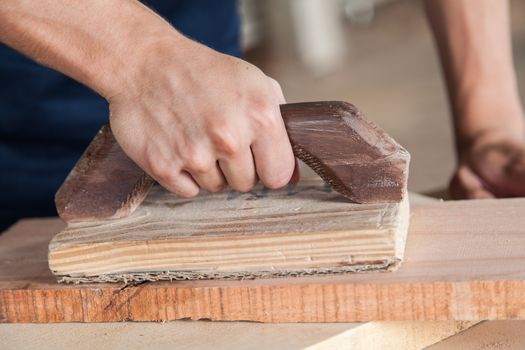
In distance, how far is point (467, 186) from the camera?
4.95ft

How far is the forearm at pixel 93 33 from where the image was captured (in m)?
1.07

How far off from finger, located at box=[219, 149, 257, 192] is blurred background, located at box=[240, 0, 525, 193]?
3135mm

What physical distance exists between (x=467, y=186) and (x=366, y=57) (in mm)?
4796

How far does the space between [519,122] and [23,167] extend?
91cm

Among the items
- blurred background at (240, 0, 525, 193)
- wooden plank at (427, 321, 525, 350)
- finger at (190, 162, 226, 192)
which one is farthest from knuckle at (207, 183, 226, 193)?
blurred background at (240, 0, 525, 193)

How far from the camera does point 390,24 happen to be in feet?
22.6

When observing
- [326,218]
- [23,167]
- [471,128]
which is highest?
[326,218]

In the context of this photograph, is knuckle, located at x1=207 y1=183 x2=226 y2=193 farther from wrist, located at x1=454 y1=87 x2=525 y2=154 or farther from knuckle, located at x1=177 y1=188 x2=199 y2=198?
wrist, located at x1=454 y1=87 x2=525 y2=154

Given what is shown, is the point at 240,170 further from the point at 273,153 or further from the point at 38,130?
the point at 38,130

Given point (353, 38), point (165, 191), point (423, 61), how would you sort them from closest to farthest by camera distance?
point (165, 191) → point (423, 61) → point (353, 38)

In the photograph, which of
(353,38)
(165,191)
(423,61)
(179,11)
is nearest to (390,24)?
(353,38)

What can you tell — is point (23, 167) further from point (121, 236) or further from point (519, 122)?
point (519, 122)

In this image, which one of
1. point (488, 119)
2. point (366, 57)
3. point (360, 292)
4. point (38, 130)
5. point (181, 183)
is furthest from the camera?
point (366, 57)

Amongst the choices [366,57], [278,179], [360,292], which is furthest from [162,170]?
[366,57]
